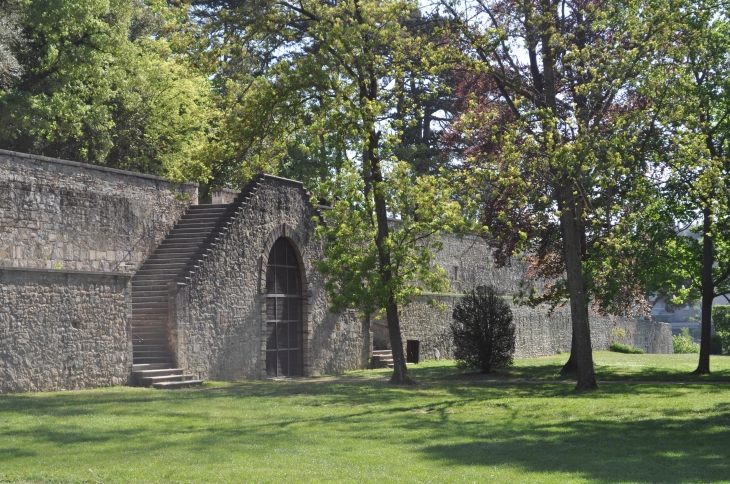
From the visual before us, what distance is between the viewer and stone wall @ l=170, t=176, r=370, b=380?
24.2 m

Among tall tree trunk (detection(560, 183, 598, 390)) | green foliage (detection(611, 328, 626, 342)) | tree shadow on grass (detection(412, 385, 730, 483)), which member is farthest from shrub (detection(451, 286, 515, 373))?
green foliage (detection(611, 328, 626, 342))

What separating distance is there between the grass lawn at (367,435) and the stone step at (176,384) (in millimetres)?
1028

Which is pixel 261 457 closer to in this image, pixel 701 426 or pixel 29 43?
pixel 701 426

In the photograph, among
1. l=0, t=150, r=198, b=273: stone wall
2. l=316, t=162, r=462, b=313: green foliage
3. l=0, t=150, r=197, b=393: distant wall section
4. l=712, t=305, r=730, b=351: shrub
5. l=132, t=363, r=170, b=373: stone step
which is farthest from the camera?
l=712, t=305, r=730, b=351: shrub

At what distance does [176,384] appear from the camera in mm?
22266

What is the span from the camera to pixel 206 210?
27719mm

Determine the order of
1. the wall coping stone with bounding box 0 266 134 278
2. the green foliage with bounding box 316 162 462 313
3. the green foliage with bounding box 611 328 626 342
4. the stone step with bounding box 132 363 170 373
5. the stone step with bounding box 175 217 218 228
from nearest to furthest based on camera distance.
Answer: the wall coping stone with bounding box 0 266 134 278, the stone step with bounding box 132 363 170 373, the green foliage with bounding box 316 162 462 313, the stone step with bounding box 175 217 218 228, the green foliage with bounding box 611 328 626 342

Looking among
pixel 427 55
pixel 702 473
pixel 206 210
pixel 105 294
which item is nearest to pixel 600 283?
pixel 427 55

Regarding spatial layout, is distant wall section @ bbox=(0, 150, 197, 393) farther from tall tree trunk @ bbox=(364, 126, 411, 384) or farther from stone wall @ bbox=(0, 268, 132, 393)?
tall tree trunk @ bbox=(364, 126, 411, 384)

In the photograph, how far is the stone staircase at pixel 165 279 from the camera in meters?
22.8

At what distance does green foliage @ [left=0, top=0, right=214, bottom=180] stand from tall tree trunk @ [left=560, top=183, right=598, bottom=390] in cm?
980

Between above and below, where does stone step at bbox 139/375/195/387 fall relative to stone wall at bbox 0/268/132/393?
below

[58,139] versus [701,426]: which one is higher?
[58,139]

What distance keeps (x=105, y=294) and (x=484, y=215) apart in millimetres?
11424
